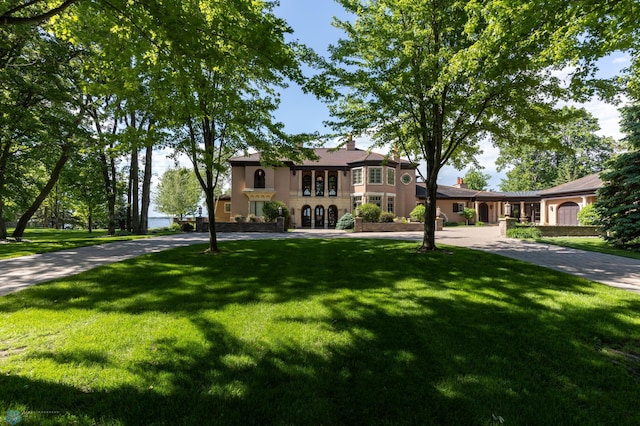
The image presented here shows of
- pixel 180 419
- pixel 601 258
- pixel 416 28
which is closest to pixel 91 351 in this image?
pixel 180 419

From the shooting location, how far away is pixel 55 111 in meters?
16.4

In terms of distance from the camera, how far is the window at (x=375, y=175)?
32062mm

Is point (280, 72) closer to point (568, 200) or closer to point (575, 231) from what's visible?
point (575, 231)

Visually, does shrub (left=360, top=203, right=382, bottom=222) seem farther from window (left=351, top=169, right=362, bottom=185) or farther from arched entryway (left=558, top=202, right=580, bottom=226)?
arched entryway (left=558, top=202, right=580, bottom=226)

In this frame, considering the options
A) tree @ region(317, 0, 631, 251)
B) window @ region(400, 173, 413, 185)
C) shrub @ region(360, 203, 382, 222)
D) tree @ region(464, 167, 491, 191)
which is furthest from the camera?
tree @ region(464, 167, 491, 191)

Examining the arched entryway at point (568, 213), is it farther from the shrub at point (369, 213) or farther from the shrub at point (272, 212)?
the shrub at point (272, 212)

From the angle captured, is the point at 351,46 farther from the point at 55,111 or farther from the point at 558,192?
the point at 558,192

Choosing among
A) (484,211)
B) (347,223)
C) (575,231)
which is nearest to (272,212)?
(347,223)

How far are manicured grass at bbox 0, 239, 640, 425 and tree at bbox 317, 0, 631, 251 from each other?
592 centimetres

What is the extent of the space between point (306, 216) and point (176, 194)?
22.4 meters

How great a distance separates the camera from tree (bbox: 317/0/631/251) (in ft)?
27.6

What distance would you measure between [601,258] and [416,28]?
1075 centimetres

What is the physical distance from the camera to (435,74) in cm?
1030

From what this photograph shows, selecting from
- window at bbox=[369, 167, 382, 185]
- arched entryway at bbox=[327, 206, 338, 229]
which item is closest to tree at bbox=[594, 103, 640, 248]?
window at bbox=[369, 167, 382, 185]
